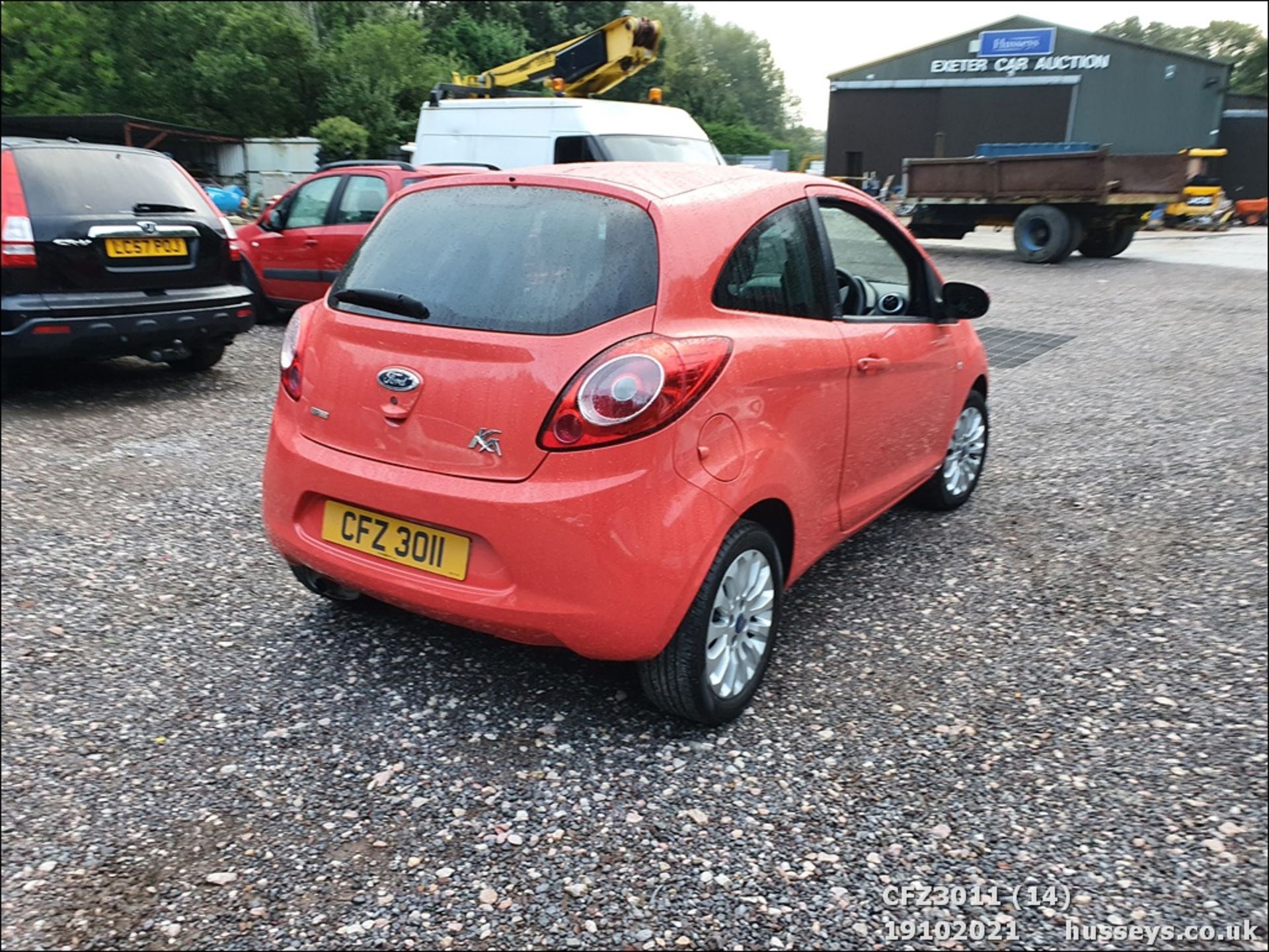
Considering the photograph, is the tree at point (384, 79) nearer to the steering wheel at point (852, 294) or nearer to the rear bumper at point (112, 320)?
the rear bumper at point (112, 320)

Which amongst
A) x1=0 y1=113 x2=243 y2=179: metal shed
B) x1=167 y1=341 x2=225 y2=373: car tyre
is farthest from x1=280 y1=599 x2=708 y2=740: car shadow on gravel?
x1=0 y1=113 x2=243 y2=179: metal shed

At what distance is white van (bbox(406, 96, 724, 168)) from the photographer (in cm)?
1035

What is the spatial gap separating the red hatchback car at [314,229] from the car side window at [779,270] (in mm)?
5972

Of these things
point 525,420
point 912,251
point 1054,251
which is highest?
point 912,251

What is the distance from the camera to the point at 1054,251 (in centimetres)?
1694

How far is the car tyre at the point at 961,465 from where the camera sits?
4770 mm

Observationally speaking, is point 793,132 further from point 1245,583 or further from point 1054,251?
point 1245,583

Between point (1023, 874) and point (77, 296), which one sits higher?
point (77, 296)

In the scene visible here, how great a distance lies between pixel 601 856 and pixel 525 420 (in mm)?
1160

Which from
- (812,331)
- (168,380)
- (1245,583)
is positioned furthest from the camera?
(168,380)

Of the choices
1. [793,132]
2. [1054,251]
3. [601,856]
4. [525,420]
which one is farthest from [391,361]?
[793,132]

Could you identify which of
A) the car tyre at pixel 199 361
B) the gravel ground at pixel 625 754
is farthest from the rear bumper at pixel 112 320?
the gravel ground at pixel 625 754

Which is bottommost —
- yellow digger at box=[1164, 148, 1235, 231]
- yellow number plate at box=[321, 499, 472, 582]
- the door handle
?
yellow digger at box=[1164, 148, 1235, 231]

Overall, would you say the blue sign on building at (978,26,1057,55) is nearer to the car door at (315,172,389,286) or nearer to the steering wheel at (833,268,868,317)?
the car door at (315,172,389,286)
